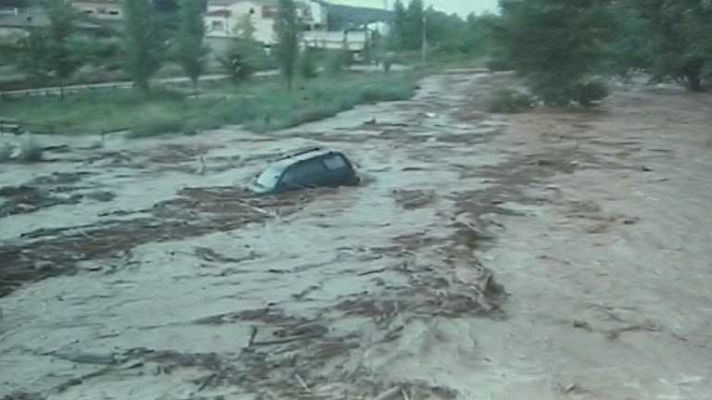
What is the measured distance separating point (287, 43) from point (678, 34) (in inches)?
941

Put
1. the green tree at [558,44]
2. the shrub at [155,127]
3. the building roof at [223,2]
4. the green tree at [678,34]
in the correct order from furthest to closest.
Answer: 1. the building roof at [223,2]
2. the green tree at [558,44]
3. the green tree at [678,34]
4. the shrub at [155,127]

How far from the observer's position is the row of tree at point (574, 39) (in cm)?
4497

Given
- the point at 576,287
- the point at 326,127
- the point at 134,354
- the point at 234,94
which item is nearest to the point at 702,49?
the point at 326,127

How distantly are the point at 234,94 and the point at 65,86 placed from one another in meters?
9.75

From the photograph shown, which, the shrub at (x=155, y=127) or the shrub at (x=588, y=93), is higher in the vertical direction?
the shrub at (x=588, y=93)

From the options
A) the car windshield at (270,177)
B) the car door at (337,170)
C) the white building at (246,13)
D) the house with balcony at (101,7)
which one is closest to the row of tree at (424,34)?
the white building at (246,13)

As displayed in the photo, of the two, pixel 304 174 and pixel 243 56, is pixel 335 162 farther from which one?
pixel 243 56

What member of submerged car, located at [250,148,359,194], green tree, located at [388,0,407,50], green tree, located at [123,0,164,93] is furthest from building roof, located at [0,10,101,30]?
submerged car, located at [250,148,359,194]

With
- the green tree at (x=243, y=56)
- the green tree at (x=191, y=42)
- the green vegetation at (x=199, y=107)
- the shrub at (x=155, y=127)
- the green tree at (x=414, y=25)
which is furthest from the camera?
the green tree at (x=414, y=25)

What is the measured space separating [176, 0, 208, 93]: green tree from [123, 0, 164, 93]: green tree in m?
1.37

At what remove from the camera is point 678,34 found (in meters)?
46.6

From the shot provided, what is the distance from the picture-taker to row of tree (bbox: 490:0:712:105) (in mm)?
44969

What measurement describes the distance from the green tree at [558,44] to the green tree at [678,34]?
2836mm

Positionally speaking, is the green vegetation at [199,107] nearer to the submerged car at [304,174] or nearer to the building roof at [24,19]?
the building roof at [24,19]
